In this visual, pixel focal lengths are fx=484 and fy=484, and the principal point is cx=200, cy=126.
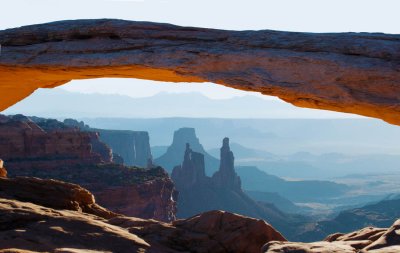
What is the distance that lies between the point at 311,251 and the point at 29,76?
36.7 feet

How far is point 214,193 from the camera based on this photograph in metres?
120

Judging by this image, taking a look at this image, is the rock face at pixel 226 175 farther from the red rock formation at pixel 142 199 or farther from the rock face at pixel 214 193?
the red rock formation at pixel 142 199

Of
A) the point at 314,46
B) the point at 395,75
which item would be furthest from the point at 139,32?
the point at 395,75

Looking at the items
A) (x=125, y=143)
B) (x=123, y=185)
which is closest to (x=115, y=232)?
(x=123, y=185)

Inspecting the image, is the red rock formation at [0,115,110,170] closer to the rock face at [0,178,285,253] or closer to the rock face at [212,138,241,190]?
the rock face at [0,178,285,253]

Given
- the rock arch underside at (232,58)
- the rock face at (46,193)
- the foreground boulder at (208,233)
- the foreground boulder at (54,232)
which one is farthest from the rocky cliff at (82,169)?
the rock arch underside at (232,58)

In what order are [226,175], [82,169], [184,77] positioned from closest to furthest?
[184,77]
[82,169]
[226,175]

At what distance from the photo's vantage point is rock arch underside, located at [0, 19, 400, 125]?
11992 mm

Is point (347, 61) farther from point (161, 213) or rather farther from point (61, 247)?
point (161, 213)

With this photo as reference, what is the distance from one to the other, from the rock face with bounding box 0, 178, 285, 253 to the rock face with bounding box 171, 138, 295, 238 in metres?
93.7

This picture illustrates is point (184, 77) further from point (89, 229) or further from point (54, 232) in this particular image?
point (54, 232)

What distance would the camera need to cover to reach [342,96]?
477 inches

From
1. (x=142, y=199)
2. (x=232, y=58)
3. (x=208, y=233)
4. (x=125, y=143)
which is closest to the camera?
(x=232, y=58)

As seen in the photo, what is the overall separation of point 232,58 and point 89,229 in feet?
21.6
